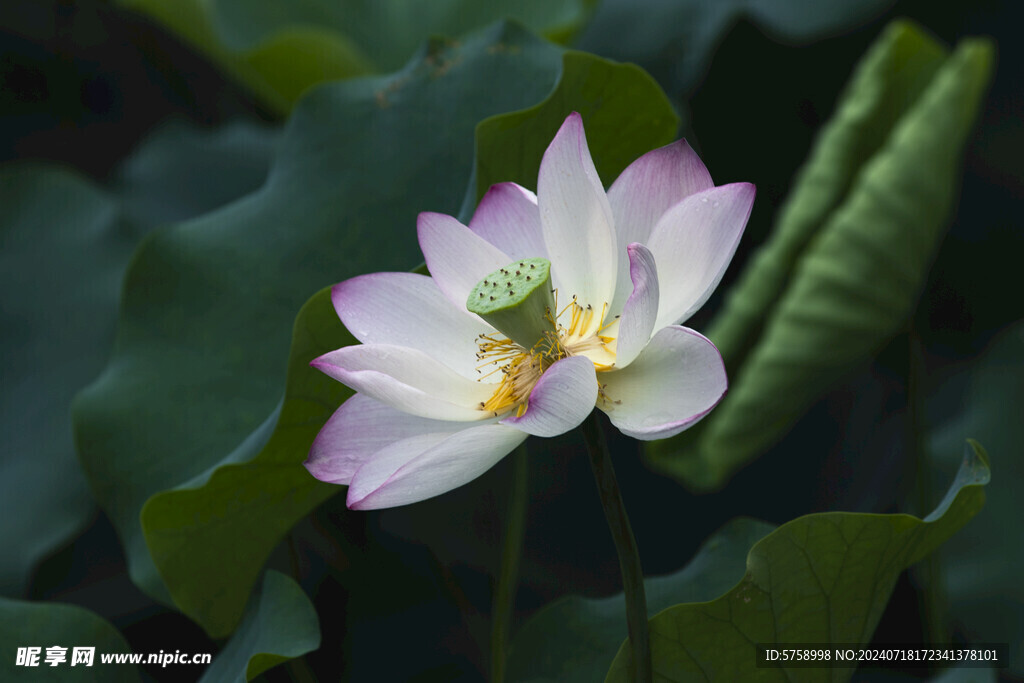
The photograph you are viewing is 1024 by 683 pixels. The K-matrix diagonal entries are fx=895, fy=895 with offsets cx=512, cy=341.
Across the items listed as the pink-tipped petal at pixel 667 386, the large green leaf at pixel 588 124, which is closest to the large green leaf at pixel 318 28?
the large green leaf at pixel 588 124

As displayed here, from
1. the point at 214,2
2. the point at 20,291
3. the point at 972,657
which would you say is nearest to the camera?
the point at 972,657

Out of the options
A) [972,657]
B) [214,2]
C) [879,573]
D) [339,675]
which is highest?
[214,2]

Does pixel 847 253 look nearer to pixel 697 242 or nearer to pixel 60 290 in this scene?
pixel 697 242

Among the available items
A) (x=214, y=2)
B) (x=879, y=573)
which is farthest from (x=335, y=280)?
(x=214, y=2)

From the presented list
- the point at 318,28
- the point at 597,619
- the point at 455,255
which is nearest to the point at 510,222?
the point at 455,255

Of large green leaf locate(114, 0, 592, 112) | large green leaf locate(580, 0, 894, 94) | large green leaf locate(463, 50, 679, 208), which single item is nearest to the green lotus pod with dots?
large green leaf locate(463, 50, 679, 208)

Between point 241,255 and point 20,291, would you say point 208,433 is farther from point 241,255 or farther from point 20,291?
point 20,291

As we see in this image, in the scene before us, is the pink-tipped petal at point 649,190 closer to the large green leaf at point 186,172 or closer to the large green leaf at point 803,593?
the large green leaf at point 803,593
